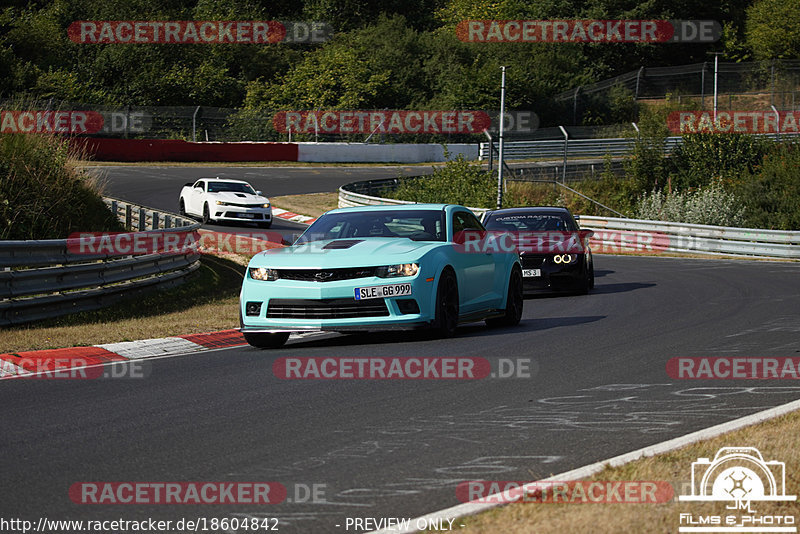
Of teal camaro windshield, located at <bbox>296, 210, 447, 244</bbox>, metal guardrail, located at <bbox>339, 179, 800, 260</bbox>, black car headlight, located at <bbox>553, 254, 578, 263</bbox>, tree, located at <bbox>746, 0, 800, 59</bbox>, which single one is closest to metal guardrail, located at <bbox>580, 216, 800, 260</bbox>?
metal guardrail, located at <bbox>339, 179, 800, 260</bbox>

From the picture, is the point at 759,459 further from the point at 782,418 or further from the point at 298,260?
the point at 298,260

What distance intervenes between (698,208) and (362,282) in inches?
1323

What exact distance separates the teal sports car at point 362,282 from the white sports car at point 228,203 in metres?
20.0

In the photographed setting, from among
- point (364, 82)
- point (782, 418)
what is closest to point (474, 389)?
point (782, 418)

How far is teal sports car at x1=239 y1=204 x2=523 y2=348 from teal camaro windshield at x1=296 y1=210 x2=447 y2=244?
1 centimetres

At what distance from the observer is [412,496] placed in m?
5.33

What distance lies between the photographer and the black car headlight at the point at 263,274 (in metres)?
11.0

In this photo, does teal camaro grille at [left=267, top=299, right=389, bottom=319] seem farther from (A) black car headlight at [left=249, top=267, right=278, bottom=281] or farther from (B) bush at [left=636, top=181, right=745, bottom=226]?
(B) bush at [left=636, top=181, right=745, bottom=226]

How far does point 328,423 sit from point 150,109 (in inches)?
2020

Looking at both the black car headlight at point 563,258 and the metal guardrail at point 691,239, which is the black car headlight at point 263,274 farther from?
the metal guardrail at point 691,239

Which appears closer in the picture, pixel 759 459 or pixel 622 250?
pixel 759 459

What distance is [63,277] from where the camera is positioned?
46.9 ft

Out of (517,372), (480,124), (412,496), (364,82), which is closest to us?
(412,496)

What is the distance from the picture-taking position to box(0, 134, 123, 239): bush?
56.3 ft
